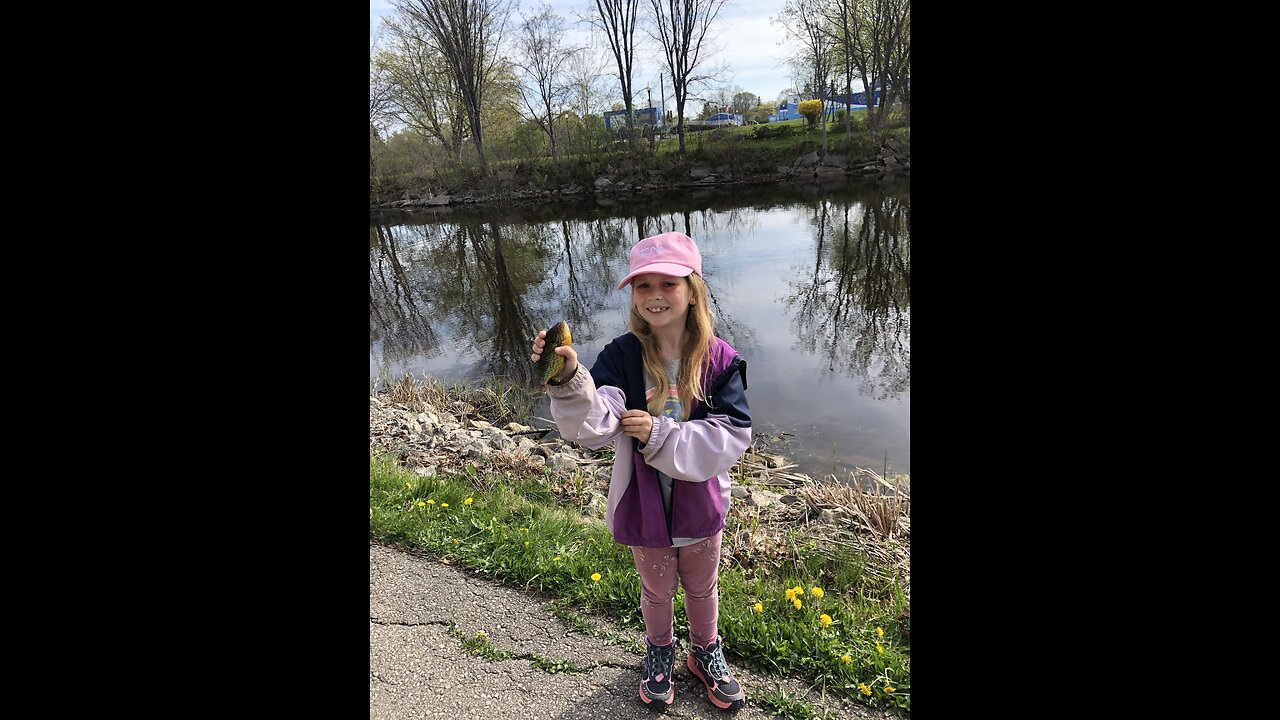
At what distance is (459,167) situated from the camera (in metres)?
37.6

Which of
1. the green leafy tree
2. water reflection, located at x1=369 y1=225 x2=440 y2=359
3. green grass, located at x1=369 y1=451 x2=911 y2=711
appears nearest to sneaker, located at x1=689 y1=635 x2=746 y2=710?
green grass, located at x1=369 y1=451 x2=911 y2=711

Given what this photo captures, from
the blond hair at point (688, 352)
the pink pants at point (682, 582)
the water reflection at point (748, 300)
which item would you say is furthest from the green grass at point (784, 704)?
the water reflection at point (748, 300)

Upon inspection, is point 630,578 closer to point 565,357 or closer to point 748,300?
point 565,357

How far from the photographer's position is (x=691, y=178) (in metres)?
32.5

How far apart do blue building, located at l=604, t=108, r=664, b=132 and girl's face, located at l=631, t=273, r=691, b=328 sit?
34.9m

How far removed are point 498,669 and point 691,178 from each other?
3160cm

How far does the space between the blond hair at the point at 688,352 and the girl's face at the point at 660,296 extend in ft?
0.18

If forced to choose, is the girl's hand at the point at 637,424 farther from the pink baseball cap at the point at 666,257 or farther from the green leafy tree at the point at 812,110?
the green leafy tree at the point at 812,110

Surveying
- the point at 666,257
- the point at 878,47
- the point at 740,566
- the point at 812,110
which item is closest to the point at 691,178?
the point at 812,110
